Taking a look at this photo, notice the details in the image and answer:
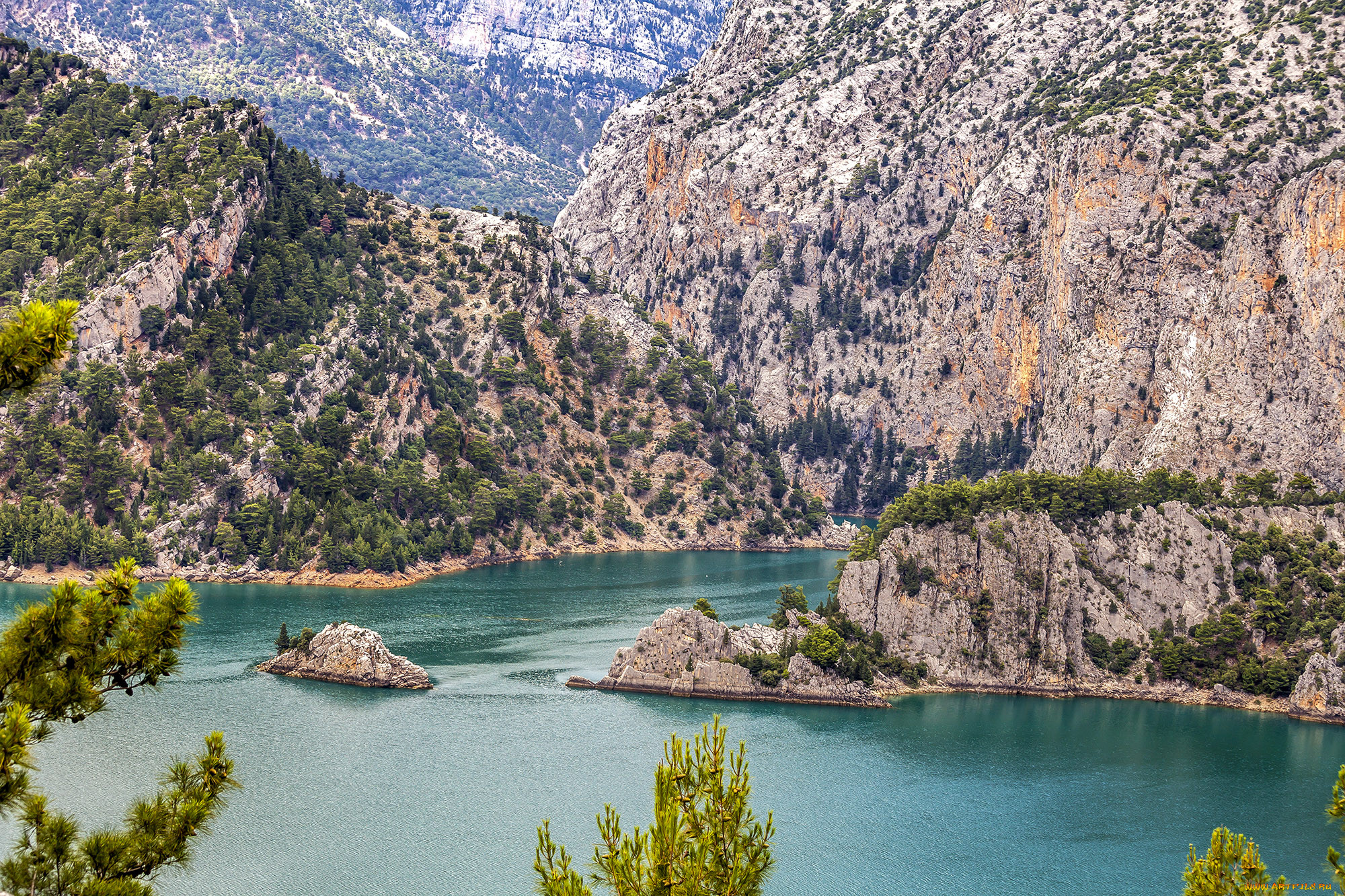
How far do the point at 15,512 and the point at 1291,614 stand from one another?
4246 inches

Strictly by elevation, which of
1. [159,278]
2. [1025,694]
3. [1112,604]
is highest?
[159,278]

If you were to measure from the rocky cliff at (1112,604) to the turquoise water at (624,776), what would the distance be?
3.10 meters

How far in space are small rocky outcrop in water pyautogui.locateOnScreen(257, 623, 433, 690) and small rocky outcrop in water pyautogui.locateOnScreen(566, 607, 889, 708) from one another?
38.6 ft

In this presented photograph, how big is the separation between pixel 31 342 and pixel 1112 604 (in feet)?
308

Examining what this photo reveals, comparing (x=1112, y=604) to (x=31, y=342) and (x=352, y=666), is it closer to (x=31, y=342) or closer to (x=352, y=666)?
(x=352, y=666)

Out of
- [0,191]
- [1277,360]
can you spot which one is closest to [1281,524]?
[1277,360]

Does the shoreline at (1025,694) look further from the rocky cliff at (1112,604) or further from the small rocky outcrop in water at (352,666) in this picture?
the small rocky outcrop in water at (352,666)

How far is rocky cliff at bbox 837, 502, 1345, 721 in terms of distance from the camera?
98688 mm

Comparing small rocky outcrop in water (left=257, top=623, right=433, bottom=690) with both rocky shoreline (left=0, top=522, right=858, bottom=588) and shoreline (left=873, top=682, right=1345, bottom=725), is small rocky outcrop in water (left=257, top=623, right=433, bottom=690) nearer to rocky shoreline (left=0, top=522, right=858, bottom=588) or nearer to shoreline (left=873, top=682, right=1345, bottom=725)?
rocky shoreline (left=0, top=522, right=858, bottom=588)

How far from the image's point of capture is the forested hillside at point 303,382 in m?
134

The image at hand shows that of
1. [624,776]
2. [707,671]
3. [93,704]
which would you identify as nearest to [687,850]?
[93,704]

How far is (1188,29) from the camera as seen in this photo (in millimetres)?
188625

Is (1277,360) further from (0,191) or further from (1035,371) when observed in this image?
(0,191)

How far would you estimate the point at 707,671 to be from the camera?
96.6 m
